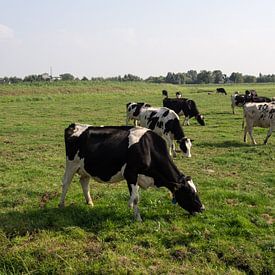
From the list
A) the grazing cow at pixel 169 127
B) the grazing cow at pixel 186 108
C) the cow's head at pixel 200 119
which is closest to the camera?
the grazing cow at pixel 169 127

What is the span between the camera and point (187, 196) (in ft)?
25.7

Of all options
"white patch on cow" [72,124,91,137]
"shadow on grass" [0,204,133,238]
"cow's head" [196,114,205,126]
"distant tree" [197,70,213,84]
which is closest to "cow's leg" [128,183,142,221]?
"shadow on grass" [0,204,133,238]

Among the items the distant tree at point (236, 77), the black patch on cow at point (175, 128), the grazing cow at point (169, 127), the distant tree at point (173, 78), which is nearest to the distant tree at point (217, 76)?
the distant tree at point (236, 77)

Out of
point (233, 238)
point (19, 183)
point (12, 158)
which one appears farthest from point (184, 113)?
point (233, 238)

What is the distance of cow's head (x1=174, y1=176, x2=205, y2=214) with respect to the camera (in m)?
7.82

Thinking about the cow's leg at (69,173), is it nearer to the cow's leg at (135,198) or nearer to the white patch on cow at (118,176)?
the white patch on cow at (118,176)

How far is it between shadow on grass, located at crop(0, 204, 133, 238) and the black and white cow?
0.46m

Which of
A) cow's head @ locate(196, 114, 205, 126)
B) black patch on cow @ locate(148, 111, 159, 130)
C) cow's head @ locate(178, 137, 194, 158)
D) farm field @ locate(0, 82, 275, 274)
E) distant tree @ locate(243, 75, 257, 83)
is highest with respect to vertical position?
distant tree @ locate(243, 75, 257, 83)

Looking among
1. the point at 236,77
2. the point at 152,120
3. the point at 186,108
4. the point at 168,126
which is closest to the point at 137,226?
the point at 168,126

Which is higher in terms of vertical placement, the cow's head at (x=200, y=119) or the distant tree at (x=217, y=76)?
the distant tree at (x=217, y=76)

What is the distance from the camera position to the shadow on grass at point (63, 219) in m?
7.50

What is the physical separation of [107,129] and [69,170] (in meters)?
1.24

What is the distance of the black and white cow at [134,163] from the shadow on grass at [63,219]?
1.50ft

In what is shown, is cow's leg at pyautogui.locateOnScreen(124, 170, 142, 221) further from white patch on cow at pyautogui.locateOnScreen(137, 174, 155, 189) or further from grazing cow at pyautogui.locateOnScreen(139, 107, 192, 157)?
grazing cow at pyautogui.locateOnScreen(139, 107, 192, 157)
